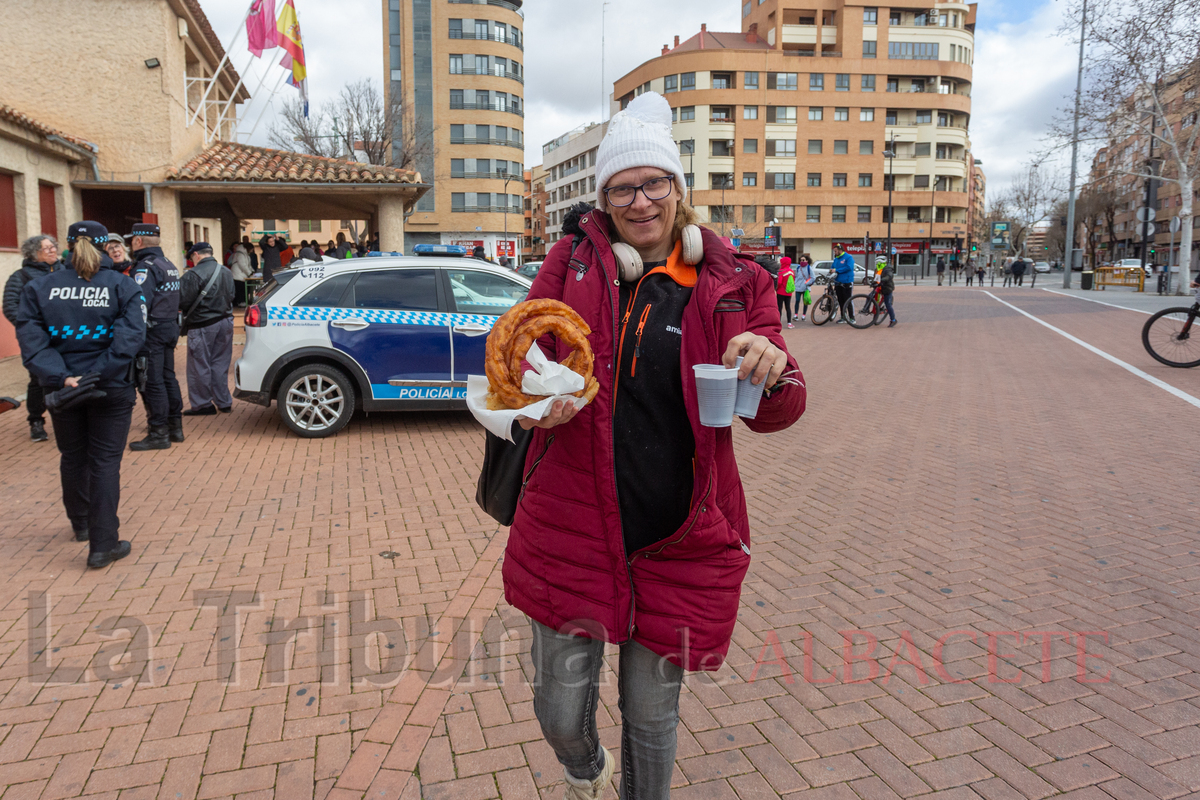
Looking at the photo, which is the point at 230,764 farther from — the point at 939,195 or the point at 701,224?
the point at 939,195

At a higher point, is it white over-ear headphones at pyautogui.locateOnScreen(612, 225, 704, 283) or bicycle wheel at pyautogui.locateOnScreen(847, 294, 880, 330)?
white over-ear headphones at pyautogui.locateOnScreen(612, 225, 704, 283)

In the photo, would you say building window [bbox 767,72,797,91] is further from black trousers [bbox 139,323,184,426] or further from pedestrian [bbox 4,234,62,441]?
pedestrian [bbox 4,234,62,441]

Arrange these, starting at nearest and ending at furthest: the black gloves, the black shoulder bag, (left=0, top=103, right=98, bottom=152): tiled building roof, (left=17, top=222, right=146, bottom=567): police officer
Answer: the black shoulder bag < the black gloves < (left=17, top=222, right=146, bottom=567): police officer < (left=0, top=103, right=98, bottom=152): tiled building roof

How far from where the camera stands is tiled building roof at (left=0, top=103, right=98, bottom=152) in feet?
41.4

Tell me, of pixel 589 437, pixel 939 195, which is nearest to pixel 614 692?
pixel 589 437

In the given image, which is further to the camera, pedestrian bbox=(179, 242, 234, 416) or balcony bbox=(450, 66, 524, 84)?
balcony bbox=(450, 66, 524, 84)

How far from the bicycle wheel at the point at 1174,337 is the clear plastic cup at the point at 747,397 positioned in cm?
1222

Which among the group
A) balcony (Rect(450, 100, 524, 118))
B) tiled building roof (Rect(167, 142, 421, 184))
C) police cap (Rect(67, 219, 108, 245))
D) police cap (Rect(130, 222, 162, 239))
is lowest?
police cap (Rect(67, 219, 108, 245))

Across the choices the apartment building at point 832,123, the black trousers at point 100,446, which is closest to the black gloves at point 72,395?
the black trousers at point 100,446

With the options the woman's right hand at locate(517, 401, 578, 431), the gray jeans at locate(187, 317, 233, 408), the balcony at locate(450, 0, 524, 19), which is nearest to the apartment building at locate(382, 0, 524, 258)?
the balcony at locate(450, 0, 524, 19)

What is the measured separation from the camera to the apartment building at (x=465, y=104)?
229ft

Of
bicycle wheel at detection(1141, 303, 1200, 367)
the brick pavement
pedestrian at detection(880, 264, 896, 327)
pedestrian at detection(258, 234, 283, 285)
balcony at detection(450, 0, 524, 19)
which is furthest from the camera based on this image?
balcony at detection(450, 0, 524, 19)

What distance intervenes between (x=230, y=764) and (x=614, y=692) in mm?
1484

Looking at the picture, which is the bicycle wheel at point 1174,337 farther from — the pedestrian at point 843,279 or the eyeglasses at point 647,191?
the eyeglasses at point 647,191
